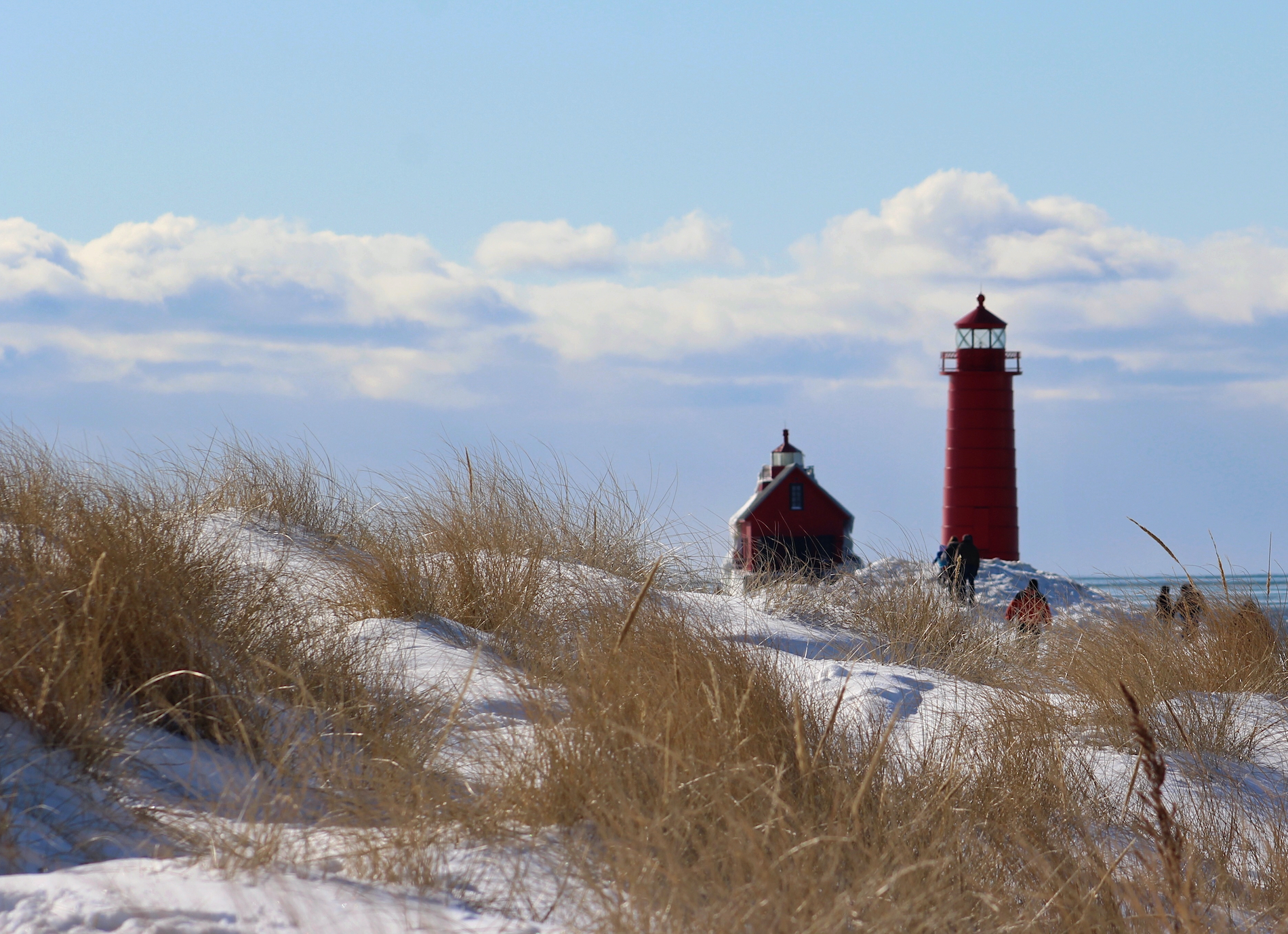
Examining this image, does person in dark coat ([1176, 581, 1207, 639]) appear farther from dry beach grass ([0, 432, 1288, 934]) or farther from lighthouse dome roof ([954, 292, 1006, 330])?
lighthouse dome roof ([954, 292, 1006, 330])

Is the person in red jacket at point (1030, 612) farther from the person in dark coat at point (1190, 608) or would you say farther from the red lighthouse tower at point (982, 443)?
the red lighthouse tower at point (982, 443)

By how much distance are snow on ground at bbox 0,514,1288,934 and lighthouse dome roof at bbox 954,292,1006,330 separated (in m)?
17.6

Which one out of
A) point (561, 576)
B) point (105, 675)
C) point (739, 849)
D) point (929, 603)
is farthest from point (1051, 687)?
point (105, 675)

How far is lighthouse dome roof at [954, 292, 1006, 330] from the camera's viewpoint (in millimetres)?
21406

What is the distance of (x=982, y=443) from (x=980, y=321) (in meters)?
2.74

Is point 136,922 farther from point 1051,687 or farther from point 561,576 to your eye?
point 1051,687

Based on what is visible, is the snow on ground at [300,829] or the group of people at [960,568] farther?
the group of people at [960,568]

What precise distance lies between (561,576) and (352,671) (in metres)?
1.99

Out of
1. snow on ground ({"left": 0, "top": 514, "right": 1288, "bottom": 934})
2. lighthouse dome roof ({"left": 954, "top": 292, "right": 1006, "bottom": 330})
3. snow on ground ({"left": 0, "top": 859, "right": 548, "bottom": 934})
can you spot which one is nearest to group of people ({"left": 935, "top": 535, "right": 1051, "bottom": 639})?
snow on ground ({"left": 0, "top": 514, "right": 1288, "bottom": 934})

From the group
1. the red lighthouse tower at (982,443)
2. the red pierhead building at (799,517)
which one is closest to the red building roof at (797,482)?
the red pierhead building at (799,517)

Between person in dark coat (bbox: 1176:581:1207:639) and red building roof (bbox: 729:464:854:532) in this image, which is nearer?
person in dark coat (bbox: 1176:581:1207:639)

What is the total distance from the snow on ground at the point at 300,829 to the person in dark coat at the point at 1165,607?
1.68 metres

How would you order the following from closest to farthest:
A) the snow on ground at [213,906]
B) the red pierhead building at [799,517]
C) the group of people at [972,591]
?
the snow on ground at [213,906]
the group of people at [972,591]
the red pierhead building at [799,517]

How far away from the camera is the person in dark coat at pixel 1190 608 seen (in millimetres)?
6039
